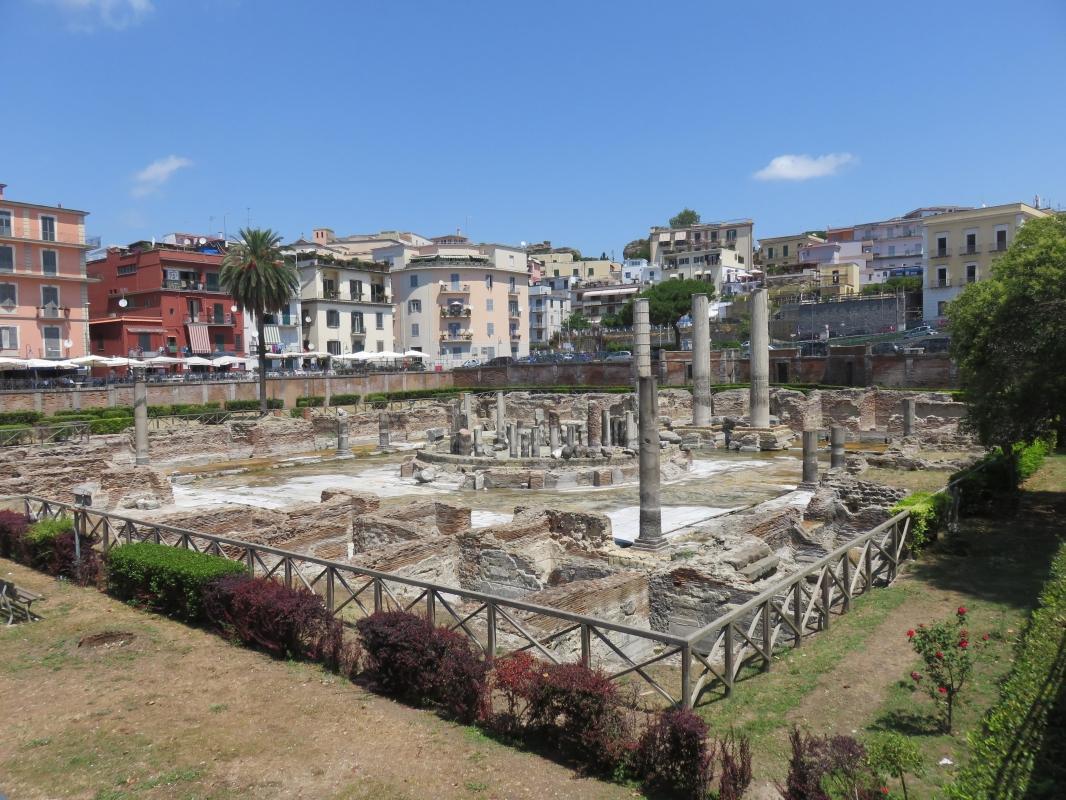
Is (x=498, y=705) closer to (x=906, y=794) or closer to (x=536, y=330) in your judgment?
(x=906, y=794)

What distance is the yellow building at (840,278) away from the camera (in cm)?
8975

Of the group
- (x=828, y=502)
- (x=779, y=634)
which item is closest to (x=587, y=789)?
(x=779, y=634)

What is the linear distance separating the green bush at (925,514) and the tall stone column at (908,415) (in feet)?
80.8

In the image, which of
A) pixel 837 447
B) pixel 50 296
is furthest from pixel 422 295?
pixel 837 447

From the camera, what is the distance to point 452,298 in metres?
79.7

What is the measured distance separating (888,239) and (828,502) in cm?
9304

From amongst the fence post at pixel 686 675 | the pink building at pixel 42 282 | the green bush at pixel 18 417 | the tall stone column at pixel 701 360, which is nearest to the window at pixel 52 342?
the pink building at pixel 42 282

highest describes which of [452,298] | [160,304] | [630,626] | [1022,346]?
[452,298]

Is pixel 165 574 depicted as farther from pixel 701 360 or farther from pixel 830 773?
pixel 701 360

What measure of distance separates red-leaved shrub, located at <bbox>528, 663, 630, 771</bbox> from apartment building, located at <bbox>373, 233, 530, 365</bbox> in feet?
237

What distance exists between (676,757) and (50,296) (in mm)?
57691

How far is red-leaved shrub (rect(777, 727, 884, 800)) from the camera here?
6305mm

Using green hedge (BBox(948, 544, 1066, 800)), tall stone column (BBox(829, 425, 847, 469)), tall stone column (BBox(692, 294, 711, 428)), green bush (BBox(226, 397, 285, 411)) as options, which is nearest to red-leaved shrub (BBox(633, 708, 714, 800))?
green hedge (BBox(948, 544, 1066, 800))

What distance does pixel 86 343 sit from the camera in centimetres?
5484
